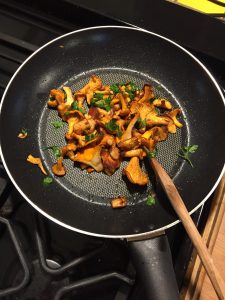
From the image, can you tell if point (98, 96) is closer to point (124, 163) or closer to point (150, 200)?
point (124, 163)

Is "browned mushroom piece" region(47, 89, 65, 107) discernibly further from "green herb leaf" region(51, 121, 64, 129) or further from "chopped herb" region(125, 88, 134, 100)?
"chopped herb" region(125, 88, 134, 100)

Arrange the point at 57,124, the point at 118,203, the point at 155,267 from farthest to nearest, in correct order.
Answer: the point at 57,124 → the point at 118,203 → the point at 155,267

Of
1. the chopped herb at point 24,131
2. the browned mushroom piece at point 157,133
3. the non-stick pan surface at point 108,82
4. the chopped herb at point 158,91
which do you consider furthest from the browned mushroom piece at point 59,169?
the chopped herb at point 158,91

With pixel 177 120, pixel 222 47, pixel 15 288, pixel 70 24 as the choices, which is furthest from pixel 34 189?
pixel 222 47

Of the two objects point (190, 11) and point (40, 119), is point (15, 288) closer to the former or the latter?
point (40, 119)

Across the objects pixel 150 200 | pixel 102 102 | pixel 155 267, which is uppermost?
pixel 102 102

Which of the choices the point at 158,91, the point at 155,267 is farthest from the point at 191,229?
the point at 158,91
